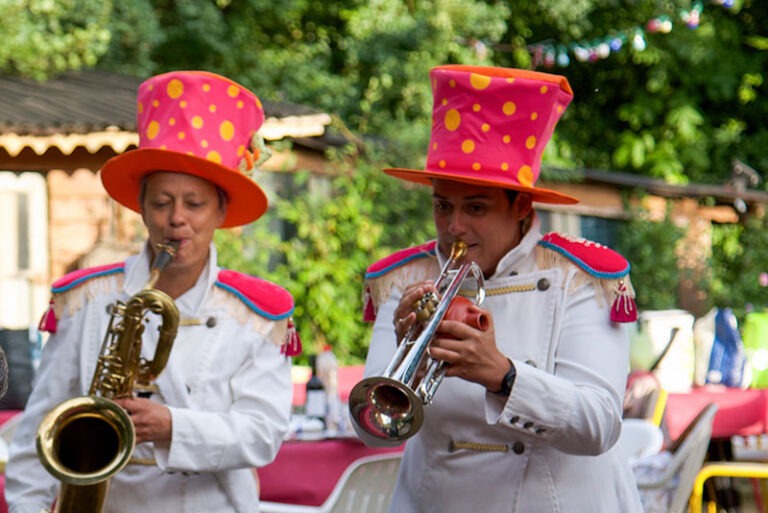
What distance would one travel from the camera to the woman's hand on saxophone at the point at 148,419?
299 centimetres

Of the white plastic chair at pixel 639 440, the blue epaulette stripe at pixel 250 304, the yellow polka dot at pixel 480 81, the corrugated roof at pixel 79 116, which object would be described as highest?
Answer: the yellow polka dot at pixel 480 81

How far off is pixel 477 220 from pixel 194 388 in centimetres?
80

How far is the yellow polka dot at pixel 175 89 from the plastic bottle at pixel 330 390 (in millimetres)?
2072

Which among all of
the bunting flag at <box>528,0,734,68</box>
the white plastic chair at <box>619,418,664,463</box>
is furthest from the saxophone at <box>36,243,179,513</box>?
the bunting flag at <box>528,0,734,68</box>

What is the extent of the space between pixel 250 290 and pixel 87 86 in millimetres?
10870

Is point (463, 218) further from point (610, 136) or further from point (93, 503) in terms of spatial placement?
point (610, 136)

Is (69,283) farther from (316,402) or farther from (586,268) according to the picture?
(316,402)

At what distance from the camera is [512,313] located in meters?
2.97

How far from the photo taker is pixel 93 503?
2918 mm

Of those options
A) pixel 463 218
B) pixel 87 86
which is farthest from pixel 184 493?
pixel 87 86

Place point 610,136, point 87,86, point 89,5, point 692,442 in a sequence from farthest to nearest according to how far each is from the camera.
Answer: point 610,136, point 89,5, point 87,86, point 692,442

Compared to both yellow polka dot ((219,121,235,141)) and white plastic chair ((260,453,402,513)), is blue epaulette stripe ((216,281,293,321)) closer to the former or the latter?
yellow polka dot ((219,121,235,141))

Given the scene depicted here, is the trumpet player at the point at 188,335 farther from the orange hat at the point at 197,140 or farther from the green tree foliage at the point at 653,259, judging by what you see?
the green tree foliage at the point at 653,259

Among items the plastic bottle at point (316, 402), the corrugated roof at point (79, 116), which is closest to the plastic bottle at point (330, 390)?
the plastic bottle at point (316, 402)
